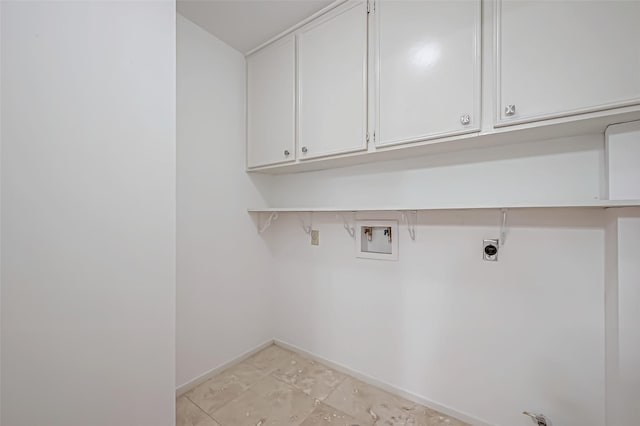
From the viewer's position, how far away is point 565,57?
1.03 metres

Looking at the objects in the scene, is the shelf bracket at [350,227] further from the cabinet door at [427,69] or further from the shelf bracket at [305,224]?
the cabinet door at [427,69]

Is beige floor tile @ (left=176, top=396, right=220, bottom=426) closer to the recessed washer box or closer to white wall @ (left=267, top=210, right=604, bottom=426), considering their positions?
white wall @ (left=267, top=210, right=604, bottom=426)

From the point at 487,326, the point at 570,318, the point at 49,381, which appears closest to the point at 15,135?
the point at 49,381

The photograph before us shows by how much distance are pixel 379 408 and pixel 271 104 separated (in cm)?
218

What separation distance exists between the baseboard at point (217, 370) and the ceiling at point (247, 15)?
2446 mm

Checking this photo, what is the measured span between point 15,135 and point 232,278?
58.6 inches

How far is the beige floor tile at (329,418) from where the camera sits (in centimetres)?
149

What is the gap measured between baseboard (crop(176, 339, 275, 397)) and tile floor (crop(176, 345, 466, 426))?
29 mm

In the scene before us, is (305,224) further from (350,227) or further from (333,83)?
(333,83)

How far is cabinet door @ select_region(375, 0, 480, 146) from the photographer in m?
1.21

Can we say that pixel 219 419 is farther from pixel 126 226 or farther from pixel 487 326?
pixel 487 326

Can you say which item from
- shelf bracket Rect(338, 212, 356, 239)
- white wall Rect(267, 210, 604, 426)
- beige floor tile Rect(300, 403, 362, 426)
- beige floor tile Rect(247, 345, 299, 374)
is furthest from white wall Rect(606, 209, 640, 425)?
beige floor tile Rect(247, 345, 299, 374)

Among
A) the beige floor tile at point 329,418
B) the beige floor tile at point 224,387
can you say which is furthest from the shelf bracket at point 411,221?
the beige floor tile at point 224,387

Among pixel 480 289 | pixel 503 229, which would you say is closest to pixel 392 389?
pixel 480 289
